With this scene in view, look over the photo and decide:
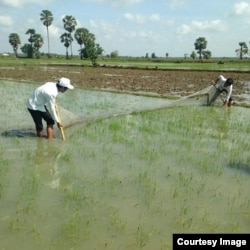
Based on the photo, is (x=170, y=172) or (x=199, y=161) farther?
(x=199, y=161)

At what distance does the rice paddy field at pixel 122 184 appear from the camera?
3.02 meters

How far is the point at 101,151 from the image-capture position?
554 centimetres

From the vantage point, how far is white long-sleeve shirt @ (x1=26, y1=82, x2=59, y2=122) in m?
5.73

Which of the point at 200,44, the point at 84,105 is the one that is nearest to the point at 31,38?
the point at 200,44

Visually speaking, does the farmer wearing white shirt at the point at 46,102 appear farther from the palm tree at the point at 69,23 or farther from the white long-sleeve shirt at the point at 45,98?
the palm tree at the point at 69,23

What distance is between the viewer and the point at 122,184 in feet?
13.5

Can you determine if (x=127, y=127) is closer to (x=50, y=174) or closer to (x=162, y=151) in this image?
(x=162, y=151)

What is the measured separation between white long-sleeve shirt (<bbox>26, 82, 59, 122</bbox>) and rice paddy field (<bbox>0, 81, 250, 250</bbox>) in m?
0.56

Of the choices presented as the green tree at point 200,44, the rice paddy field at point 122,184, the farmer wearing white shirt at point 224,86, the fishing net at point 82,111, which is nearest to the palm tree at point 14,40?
the green tree at point 200,44

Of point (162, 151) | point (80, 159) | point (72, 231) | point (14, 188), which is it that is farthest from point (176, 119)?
point (72, 231)

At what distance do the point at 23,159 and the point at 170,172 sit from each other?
6.81ft

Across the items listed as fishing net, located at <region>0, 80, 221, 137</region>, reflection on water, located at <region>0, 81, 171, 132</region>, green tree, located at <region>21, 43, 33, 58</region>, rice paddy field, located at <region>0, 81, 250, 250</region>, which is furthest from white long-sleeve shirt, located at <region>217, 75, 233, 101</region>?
green tree, located at <region>21, 43, 33, 58</region>

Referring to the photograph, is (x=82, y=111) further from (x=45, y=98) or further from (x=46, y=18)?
(x=46, y=18)

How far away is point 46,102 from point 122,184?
251cm
